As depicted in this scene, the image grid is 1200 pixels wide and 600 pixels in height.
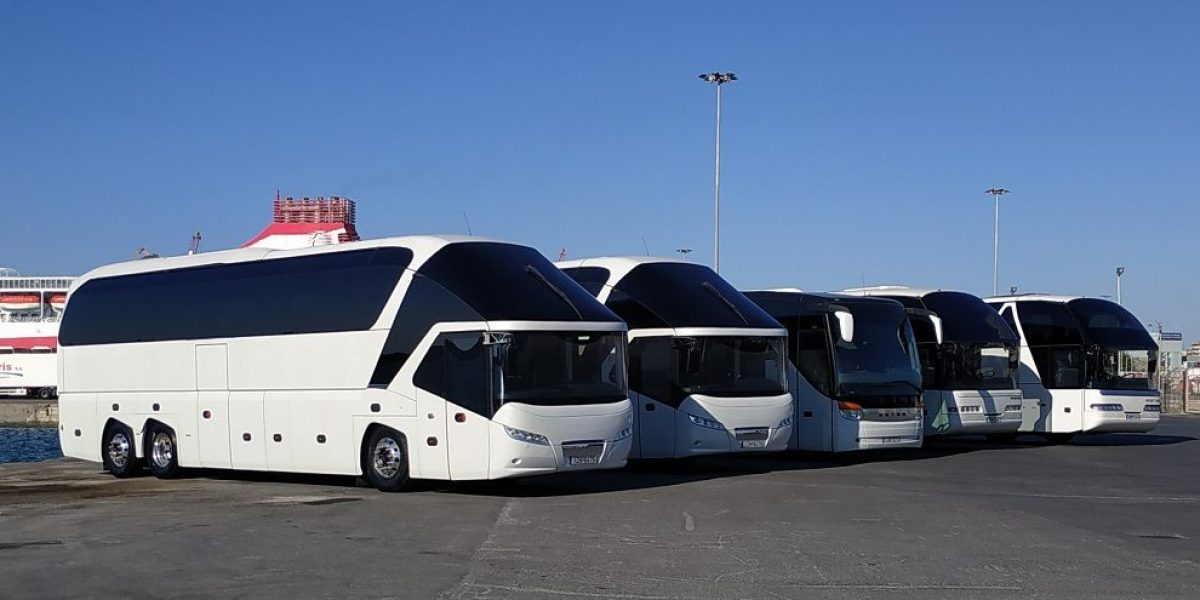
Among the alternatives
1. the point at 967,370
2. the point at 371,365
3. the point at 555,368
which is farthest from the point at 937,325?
the point at 371,365

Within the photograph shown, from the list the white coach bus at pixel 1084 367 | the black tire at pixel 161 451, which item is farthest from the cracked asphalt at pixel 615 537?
the white coach bus at pixel 1084 367

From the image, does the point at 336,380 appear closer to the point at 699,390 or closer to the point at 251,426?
the point at 251,426

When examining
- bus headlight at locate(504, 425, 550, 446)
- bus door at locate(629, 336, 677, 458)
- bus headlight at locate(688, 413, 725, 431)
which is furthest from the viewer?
bus door at locate(629, 336, 677, 458)

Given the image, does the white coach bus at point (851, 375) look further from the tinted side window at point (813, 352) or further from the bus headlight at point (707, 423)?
the bus headlight at point (707, 423)

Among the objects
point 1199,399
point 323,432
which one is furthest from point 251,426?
point 1199,399

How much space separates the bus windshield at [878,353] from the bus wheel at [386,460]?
320 inches

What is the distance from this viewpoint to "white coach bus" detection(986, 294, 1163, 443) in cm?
2709

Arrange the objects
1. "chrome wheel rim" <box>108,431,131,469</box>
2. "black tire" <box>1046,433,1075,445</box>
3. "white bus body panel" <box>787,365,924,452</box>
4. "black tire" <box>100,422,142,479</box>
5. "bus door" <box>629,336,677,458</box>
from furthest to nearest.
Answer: "black tire" <box>1046,433,1075,445</box> → "white bus body panel" <box>787,365,924,452</box> → "chrome wheel rim" <box>108,431,131,469</box> → "black tire" <box>100,422,142,479</box> → "bus door" <box>629,336,677,458</box>

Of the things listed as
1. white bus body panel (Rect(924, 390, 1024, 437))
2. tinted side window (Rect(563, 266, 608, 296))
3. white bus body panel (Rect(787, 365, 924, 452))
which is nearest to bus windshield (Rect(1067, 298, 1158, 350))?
white bus body panel (Rect(924, 390, 1024, 437))

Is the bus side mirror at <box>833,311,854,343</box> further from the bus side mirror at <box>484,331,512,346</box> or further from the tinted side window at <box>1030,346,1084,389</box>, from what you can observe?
the tinted side window at <box>1030,346,1084,389</box>

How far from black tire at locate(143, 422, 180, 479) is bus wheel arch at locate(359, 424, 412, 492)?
421 cm

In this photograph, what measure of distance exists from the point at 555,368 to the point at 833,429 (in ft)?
23.8

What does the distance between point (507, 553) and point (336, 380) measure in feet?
22.3

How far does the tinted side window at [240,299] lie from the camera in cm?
1719
